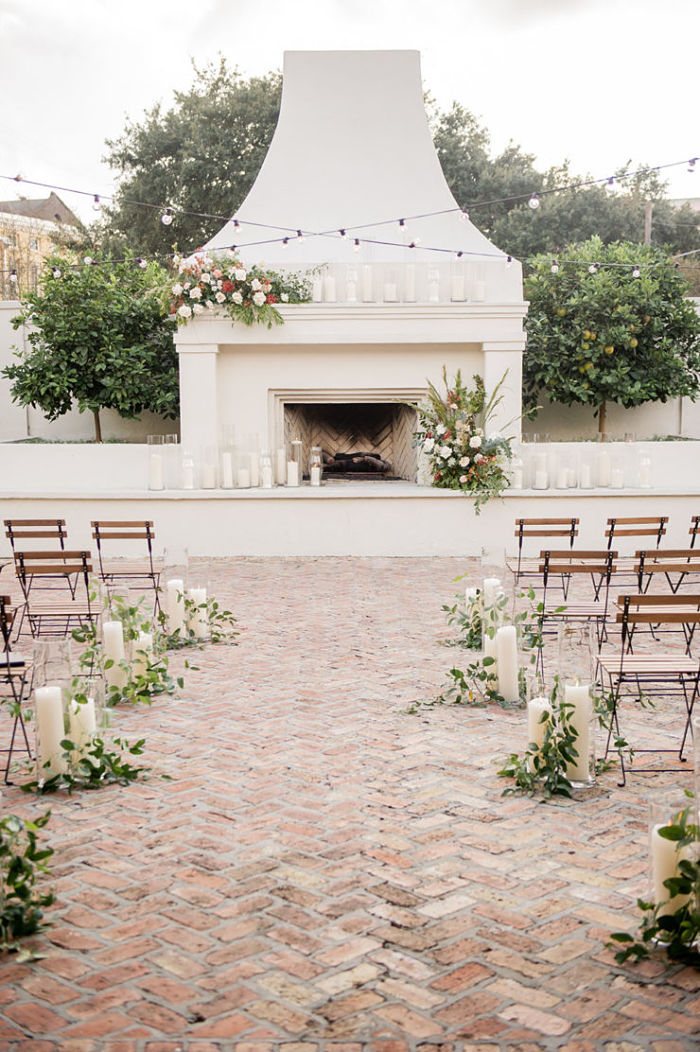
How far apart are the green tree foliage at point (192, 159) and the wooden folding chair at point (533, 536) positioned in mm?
17130

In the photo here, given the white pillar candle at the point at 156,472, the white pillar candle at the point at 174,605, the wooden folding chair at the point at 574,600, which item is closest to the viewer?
the wooden folding chair at the point at 574,600

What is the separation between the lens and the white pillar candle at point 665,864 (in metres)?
3.53

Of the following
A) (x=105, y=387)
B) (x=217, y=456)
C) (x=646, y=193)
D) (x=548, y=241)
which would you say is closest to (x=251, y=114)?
(x=548, y=241)

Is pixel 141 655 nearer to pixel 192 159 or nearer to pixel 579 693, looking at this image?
pixel 579 693

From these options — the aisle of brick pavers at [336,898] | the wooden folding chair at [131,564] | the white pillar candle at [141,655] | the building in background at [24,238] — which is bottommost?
the aisle of brick pavers at [336,898]

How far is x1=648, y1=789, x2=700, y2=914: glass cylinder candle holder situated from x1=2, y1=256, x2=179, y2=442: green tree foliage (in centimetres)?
1196

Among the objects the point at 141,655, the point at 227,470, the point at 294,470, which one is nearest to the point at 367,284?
the point at 294,470

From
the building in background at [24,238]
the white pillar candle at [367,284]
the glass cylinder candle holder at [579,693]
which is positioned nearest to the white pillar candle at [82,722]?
the glass cylinder candle holder at [579,693]

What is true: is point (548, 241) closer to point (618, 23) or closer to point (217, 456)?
point (618, 23)

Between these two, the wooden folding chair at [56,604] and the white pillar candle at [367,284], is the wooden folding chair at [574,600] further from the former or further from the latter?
the white pillar candle at [367,284]

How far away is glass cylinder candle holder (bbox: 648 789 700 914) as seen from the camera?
349cm

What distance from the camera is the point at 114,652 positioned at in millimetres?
6688

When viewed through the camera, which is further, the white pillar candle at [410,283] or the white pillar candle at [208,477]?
the white pillar candle at [410,283]

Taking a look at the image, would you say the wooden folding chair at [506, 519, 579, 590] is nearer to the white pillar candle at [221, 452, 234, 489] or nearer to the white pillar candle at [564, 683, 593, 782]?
the white pillar candle at [564, 683, 593, 782]
